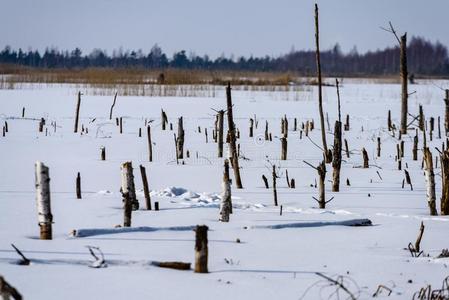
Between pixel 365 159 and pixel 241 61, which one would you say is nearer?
pixel 365 159

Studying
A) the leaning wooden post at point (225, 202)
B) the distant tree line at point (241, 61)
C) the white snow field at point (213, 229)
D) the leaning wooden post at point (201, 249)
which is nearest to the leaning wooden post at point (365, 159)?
the white snow field at point (213, 229)

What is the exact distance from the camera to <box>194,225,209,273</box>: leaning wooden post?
4.30 m

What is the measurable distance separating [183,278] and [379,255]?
1.69 meters

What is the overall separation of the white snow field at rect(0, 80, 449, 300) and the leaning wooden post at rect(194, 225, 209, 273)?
60 mm

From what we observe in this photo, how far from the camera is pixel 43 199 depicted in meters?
5.14

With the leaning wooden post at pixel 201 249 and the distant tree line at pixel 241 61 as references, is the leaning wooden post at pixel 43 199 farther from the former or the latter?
the distant tree line at pixel 241 61

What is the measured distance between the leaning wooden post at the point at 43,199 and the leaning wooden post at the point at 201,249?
57.5 inches

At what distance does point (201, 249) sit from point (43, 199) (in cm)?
153

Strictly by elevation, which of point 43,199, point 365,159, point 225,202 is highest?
point 43,199

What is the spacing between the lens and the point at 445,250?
508 centimetres

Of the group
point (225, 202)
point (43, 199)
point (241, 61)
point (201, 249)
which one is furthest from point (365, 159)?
point (241, 61)

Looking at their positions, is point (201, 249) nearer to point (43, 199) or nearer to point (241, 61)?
point (43, 199)

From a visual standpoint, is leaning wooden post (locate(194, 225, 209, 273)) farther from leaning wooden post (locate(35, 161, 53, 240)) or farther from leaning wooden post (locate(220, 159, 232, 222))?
leaning wooden post (locate(220, 159, 232, 222))

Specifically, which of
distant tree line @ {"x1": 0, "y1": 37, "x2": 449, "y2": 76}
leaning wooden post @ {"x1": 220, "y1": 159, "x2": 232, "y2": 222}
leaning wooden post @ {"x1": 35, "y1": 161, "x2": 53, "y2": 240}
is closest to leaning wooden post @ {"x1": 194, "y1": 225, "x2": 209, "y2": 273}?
leaning wooden post @ {"x1": 35, "y1": 161, "x2": 53, "y2": 240}
